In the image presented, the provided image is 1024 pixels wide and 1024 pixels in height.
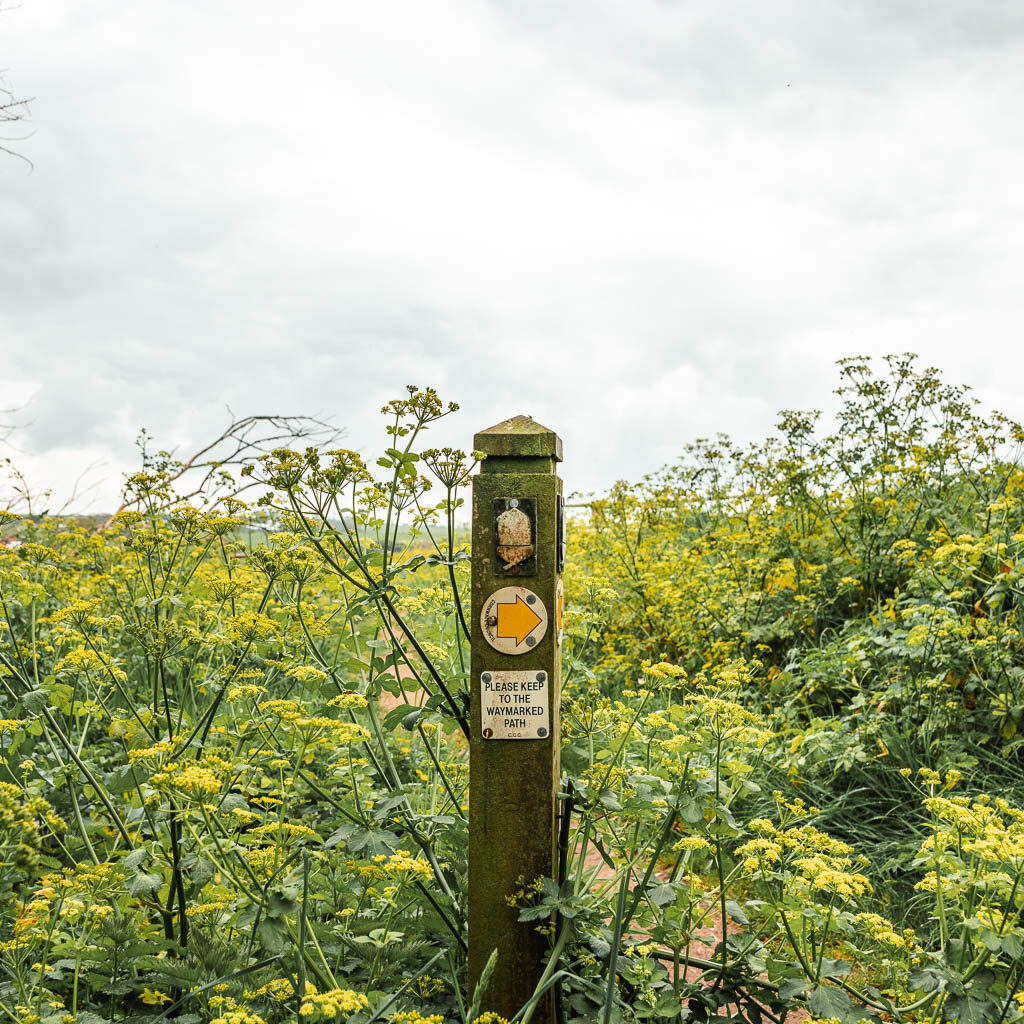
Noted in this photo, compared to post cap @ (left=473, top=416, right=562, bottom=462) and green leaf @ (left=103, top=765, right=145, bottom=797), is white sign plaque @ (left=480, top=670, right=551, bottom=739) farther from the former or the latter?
green leaf @ (left=103, top=765, right=145, bottom=797)

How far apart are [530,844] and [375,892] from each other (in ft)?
1.60

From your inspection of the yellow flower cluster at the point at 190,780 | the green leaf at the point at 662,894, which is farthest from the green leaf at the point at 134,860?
the green leaf at the point at 662,894

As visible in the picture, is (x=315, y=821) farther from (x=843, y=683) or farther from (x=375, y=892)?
(x=843, y=683)

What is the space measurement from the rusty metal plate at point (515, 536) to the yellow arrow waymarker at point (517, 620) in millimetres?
93

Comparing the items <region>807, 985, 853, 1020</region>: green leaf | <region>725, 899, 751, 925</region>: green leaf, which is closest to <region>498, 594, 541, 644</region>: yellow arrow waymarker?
<region>725, 899, 751, 925</region>: green leaf

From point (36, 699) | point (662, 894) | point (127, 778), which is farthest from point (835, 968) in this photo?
point (36, 699)

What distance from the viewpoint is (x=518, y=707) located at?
2.55 meters

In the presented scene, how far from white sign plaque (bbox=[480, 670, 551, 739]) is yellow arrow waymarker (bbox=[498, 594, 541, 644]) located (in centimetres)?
11

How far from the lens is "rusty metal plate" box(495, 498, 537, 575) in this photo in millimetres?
2559

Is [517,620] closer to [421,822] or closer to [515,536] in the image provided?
[515,536]

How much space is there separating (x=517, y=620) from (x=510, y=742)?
0.36 m

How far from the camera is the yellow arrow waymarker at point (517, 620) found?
2.55 metres

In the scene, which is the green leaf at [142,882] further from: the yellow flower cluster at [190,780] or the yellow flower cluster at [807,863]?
the yellow flower cluster at [807,863]

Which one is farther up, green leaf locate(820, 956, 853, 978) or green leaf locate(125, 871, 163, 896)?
green leaf locate(125, 871, 163, 896)
